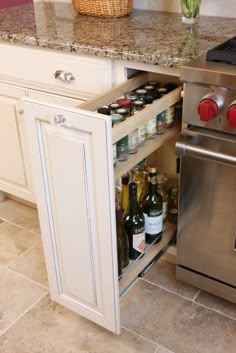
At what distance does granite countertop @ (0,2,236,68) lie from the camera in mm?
1250

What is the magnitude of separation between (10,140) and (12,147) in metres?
0.03

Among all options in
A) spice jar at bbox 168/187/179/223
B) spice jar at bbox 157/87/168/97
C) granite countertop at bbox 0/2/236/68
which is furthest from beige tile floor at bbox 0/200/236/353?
granite countertop at bbox 0/2/236/68

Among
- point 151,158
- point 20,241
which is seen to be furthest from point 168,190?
point 20,241

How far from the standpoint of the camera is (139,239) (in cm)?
134

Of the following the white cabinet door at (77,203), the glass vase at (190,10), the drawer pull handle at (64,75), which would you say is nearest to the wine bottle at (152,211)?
the white cabinet door at (77,203)

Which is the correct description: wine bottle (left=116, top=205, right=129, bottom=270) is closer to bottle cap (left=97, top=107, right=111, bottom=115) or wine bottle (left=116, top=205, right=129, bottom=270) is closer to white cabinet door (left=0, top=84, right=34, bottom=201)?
bottle cap (left=97, top=107, right=111, bottom=115)

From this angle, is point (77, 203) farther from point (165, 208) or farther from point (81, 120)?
point (165, 208)

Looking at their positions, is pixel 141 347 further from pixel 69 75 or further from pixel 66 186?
pixel 69 75

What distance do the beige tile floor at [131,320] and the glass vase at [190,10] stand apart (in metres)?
0.96

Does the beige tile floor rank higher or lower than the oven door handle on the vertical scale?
lower

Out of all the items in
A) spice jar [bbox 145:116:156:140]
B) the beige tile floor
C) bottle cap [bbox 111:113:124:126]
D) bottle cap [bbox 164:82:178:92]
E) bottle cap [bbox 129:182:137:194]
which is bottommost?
the beige tile floor

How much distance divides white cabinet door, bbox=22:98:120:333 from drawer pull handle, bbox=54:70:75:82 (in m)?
0.44

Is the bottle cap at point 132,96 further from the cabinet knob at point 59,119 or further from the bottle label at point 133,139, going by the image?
the cabinet knob at point 59,119

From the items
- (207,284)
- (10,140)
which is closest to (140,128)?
(207,284)
